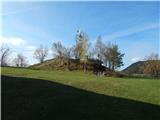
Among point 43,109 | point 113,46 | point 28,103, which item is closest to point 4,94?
point 28,103

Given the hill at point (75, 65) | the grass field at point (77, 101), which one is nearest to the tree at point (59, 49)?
the hill at point (75, 65)

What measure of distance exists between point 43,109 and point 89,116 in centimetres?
266

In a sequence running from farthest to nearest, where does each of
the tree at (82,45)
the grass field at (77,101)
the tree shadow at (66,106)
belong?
the tree at (82,45) → the grass field at (77,101) → the tree shadow at (66,106)

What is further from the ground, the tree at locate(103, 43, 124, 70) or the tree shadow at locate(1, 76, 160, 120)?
the tree at locate(103, 43, 124, 70)

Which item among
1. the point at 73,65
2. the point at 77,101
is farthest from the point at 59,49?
the point at 77,101

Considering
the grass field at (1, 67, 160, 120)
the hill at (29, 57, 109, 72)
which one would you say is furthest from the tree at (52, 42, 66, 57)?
the grass field at (1, 67, 160, 120)

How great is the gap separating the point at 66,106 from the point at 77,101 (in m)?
1.55

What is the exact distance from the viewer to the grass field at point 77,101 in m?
17.8

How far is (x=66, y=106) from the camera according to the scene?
19.5 meters

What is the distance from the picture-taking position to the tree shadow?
17.6 m

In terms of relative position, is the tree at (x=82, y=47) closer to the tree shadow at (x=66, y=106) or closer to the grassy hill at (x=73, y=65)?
the grassy hill at (x=73, y=65)

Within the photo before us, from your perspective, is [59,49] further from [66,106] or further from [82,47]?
[66,106]

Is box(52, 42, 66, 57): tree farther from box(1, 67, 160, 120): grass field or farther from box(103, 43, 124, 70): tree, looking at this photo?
box(1, 67, 160, 120): grass field

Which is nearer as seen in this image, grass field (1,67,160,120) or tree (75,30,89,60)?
grass field (1,67,160,120)
